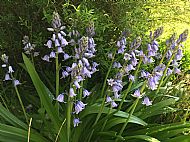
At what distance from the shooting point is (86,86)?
3.33 metres

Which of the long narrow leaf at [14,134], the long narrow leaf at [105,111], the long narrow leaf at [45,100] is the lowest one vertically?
the long narrow leaf at [14,134]

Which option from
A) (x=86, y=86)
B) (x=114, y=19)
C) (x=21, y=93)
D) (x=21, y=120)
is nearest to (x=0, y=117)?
(x=21, y=120)

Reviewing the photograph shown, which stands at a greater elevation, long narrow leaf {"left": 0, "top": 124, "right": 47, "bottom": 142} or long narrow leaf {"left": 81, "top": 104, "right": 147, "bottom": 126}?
long narrow leaf {"left": 81, "top": 104, "right": 147, "bottom": 126}

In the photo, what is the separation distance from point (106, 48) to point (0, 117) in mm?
1076

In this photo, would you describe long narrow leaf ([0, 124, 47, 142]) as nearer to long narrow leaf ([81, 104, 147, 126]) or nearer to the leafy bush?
the leafy bush

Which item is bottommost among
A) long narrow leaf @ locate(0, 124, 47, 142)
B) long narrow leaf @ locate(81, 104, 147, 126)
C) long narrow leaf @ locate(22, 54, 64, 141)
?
long narrow leaf @ locate(0, 124, 47, 142)

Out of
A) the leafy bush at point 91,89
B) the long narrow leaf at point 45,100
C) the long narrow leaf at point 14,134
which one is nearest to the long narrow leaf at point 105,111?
the leafy bush at point 91,89

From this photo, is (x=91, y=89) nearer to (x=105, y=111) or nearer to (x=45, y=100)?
(x=105, y=111)

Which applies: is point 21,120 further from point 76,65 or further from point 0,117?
point 76,65

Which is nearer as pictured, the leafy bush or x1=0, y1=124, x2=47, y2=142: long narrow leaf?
the leafy bush

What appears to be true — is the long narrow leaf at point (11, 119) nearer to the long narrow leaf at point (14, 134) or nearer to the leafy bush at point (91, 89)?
the leafy bush at point (91, 89)

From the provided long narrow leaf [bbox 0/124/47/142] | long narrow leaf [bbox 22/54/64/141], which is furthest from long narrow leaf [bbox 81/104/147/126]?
long narrow leaf [bbox 0/124/47/142]

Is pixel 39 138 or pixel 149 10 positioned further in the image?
pixel 149 10

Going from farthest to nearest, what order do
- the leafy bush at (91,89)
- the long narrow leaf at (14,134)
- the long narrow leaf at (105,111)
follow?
the long narrow leaf at (105,111) < the long narrow leaf at (14,134) < the leafy bush at (91,89)
